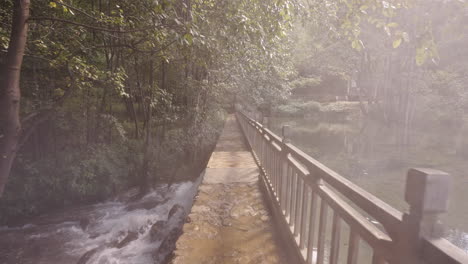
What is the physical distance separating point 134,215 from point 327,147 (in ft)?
42.5

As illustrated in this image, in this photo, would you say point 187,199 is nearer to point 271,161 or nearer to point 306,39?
point 271,161

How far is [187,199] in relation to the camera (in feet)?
30.6

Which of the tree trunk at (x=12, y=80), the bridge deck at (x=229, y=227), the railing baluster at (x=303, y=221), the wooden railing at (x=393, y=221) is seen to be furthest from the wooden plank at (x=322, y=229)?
the tree trunk at (x=12, y=80)

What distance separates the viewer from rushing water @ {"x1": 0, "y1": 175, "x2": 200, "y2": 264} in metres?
6.00

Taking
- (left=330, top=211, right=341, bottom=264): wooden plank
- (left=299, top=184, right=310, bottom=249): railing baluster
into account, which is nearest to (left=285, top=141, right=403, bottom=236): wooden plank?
(left=330, top=211, right=341, bottom=264): wooden plank

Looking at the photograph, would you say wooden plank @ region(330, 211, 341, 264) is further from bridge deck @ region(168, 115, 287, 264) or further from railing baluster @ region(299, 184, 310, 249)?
bridge deck @ region(168, 115, 287, 264)

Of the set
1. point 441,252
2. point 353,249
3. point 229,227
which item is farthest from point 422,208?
point 229,227

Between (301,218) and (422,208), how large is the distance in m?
1.73

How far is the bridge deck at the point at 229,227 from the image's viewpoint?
3047mm

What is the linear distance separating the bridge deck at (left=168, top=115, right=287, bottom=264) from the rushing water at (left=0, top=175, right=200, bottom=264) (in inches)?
68.8

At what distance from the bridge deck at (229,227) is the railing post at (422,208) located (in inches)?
82.9

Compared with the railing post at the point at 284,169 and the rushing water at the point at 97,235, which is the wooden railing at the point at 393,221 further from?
the rushing water at the point at 97,235

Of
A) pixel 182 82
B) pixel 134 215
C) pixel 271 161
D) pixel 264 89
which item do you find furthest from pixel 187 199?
pixel 264 89

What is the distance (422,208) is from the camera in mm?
1021
